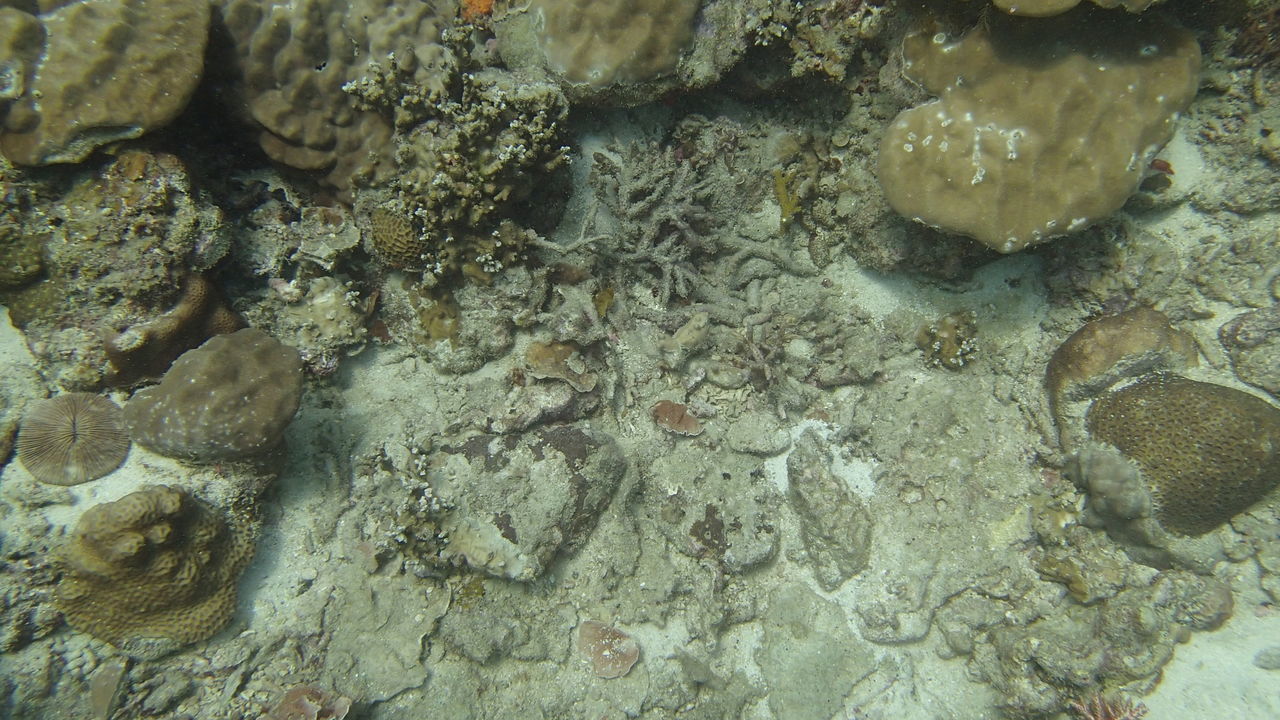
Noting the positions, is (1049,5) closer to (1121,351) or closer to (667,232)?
(1121,351)

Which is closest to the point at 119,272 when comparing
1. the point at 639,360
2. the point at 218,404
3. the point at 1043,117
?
the point at 218,404

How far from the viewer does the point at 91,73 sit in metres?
3.72

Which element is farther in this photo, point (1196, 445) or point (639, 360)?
point (639, 360)

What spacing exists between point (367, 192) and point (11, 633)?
4.05 metres

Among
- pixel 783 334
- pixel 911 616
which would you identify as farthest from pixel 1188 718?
pixel 783 334

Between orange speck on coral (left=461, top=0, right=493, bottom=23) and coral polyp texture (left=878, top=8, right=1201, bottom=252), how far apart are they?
3684 millimetres

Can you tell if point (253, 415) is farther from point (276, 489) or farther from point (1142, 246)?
point (1142, 246)

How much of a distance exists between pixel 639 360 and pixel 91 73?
4528mm

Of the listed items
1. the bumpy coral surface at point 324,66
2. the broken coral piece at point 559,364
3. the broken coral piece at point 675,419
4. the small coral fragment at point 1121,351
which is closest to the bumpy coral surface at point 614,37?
the bumpy coral surface at point 324,66

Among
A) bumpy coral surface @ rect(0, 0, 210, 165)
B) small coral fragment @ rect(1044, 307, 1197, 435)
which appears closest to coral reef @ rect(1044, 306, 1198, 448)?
small coral fragment @ rect(1044, 307, 1197, 435)

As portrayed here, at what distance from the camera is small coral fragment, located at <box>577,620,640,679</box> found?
16.4ft

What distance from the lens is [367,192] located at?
4883 mm

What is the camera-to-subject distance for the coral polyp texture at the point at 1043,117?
388 centimetres

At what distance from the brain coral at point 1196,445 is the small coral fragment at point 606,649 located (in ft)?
15.1
